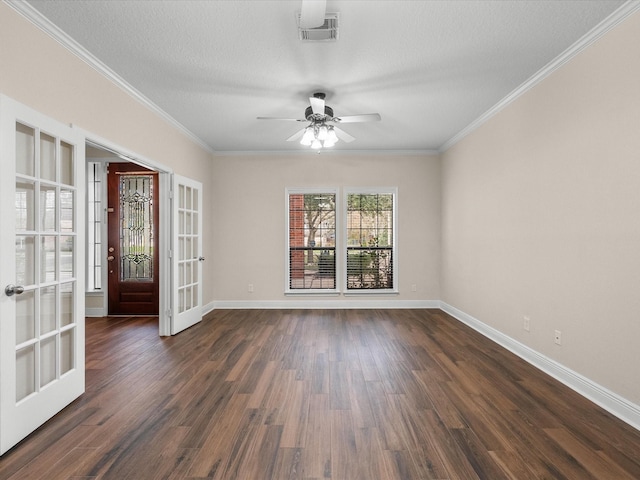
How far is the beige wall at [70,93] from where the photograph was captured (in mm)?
2129

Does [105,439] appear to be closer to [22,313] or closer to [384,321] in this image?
[22,313]

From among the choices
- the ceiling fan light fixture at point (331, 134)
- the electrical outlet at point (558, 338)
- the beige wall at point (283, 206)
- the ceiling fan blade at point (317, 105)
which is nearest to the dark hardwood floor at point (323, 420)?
the electrical outlet at point (558, 338)

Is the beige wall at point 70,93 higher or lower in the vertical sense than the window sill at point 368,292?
higher

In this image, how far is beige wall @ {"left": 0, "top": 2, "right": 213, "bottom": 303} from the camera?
2.13 meters

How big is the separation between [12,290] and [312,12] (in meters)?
2.38

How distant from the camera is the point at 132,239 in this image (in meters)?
5.48

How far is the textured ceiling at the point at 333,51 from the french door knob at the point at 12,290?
1.81 m

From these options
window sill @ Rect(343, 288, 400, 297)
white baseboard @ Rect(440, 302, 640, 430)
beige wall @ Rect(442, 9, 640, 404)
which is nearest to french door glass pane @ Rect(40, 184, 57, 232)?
beige wall @ Rect(442, 9, 640, 404)

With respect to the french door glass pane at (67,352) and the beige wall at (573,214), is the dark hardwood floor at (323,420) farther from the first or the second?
the beige wall at (573,214)

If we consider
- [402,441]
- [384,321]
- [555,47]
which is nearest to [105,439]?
[402,441]

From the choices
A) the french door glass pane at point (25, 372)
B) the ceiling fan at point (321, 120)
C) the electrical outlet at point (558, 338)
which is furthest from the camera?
the ceiling fan at point (321, 120)

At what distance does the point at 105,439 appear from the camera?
2.07 metres

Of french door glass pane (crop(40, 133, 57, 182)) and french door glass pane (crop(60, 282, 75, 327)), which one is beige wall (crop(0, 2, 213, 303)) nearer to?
french door glass pane (crop(40, 133, 57, 182))

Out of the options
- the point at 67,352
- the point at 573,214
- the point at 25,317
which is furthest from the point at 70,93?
the point at 573,214
